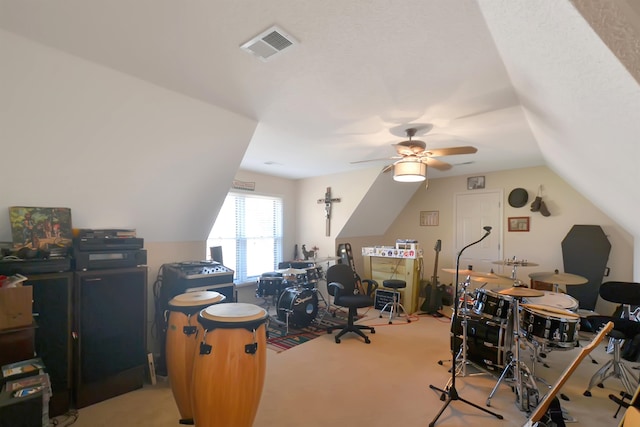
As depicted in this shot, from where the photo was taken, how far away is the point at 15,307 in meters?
1.81

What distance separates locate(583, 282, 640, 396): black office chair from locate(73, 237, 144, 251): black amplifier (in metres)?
4.32

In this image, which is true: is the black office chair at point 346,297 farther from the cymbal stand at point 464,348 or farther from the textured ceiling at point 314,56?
the textured ceiling at point 314,56

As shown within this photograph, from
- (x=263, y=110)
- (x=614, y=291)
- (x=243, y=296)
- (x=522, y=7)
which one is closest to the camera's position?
(x=522, y=7)

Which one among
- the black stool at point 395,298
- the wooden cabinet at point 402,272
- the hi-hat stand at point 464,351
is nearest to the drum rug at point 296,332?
the black stool at point 395,298

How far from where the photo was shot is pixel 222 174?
324 centimetres

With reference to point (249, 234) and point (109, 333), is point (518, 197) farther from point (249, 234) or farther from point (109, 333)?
point (109, 333)

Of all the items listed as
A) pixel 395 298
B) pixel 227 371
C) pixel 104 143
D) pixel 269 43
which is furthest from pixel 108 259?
pixel 395 298

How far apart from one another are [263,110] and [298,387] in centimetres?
257

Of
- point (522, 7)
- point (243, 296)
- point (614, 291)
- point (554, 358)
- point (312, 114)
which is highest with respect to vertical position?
point (312, 114)

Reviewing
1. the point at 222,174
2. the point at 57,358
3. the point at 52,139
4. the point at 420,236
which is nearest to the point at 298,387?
the point at 57,358

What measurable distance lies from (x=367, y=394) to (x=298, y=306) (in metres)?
1.66

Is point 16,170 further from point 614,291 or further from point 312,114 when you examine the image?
point 614,291

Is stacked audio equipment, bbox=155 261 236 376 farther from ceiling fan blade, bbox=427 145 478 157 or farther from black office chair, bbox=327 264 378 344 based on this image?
ceiling fan blade, bbox=427 145 478 157

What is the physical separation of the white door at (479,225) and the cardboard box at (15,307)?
551 cm
